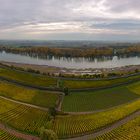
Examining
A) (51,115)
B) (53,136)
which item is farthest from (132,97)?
(53,136)

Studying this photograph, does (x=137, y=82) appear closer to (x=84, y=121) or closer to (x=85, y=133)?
(x=84, y=121)

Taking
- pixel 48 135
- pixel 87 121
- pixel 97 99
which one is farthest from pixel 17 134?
pixel 97 99

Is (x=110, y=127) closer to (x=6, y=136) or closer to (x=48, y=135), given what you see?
(x=48, y=135)

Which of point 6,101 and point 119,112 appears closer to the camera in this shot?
point 119,112

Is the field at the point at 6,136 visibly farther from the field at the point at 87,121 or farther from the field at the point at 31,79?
the field at the point at 31,79

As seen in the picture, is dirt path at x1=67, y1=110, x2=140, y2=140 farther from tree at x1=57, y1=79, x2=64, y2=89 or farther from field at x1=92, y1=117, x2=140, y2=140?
tree at x1=57, y1=79, x2=64, y2=89

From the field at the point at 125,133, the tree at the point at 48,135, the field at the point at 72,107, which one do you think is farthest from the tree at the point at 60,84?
the tree at the point at 48,135
